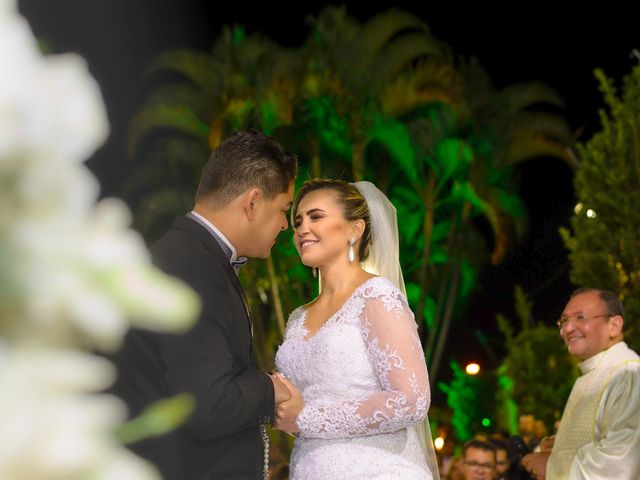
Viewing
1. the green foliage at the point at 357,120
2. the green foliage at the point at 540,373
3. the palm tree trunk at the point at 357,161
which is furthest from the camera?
the palm tree trunk at the point at 357,161

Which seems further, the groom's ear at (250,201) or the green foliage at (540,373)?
the green foliage at (540,373)

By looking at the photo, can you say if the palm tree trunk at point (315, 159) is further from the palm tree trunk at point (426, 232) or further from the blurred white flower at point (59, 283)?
the blurred white flower at point (59, 283)

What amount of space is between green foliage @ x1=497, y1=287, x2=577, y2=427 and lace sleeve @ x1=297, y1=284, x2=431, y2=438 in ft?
39.4

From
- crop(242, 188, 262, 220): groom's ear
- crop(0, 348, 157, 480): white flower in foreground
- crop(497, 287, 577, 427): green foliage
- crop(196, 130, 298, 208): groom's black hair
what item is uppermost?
crop(497, 287, 577, 427): green foliage

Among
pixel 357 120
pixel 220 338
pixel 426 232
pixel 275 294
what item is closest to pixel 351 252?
pixel 220 338

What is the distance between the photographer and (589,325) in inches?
243

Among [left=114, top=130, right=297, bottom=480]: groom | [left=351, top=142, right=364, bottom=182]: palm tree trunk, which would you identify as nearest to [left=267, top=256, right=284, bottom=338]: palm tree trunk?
[left=351, top=142, right=364, bottom=182]: palm tree trunk

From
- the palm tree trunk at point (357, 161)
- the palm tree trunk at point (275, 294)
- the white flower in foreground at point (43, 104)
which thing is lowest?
the white flower in foreground at point (43, 104)

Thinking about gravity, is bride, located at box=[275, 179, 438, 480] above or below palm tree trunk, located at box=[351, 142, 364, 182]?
below

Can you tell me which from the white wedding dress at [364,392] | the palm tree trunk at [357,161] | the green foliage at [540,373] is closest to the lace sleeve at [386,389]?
the white wedding dress at [364,392]

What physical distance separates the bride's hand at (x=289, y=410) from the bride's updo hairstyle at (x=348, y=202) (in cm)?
83

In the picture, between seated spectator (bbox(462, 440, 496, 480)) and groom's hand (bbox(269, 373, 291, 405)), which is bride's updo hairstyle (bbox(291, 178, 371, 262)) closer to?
groom's hand (bbox(269, 373, 291, 405))

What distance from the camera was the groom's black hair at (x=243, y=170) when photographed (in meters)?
2.93

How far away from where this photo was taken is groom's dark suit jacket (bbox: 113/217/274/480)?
2.48m
